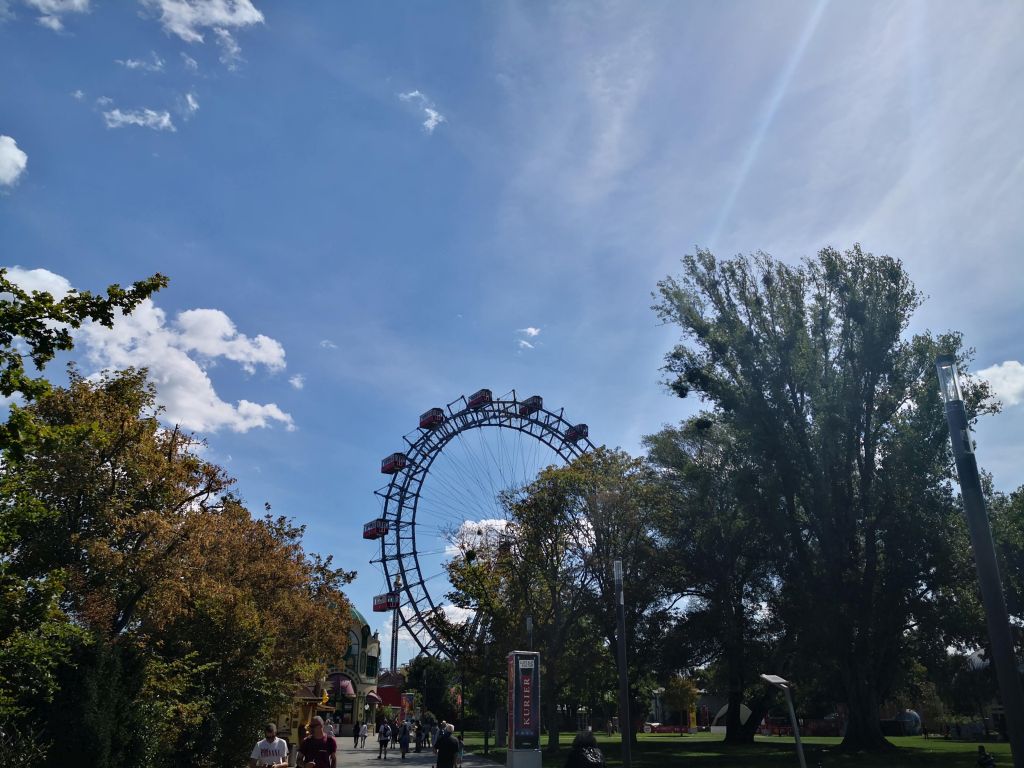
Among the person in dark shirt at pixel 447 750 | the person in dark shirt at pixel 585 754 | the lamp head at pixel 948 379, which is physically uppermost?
the lamp head at pixel 948 379

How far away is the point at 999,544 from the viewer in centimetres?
3080

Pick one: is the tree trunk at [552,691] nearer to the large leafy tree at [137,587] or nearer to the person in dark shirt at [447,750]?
the large leafy tree at [137,587]

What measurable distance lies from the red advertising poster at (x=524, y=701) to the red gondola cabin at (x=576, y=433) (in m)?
33.0

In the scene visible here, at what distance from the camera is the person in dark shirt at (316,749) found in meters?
12.6

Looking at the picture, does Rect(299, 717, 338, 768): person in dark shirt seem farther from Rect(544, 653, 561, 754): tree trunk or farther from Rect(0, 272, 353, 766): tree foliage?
Rect(544, 653, 561, 754): tree trunk

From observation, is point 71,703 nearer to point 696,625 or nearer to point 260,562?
point 260,562

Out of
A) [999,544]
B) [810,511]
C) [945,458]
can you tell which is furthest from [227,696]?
[999,544]

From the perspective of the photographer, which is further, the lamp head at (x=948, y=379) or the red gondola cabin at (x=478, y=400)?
the red gondola cabin at (x=478, y=400)

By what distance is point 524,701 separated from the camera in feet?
71.5

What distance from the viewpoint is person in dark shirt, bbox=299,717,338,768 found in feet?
41.2

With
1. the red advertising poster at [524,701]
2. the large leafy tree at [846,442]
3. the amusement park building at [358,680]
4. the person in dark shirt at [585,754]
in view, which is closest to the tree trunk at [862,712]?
the large leafy tree at [846,442]

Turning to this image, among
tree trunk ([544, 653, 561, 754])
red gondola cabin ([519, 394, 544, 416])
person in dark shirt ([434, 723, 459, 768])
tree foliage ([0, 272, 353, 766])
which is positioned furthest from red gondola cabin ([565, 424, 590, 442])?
person in dark shirt ([434, 723, 459, 768])

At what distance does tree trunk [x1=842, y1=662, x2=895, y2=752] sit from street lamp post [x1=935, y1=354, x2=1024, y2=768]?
82.2 feet

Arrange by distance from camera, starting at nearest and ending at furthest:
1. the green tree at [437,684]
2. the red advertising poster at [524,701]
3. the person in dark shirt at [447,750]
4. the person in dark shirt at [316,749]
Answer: the person in dark shirt at [316,749] < the person in dark shirt at [447,750] < the red advertising poster at [524,701] < the green tree at [437,684]
